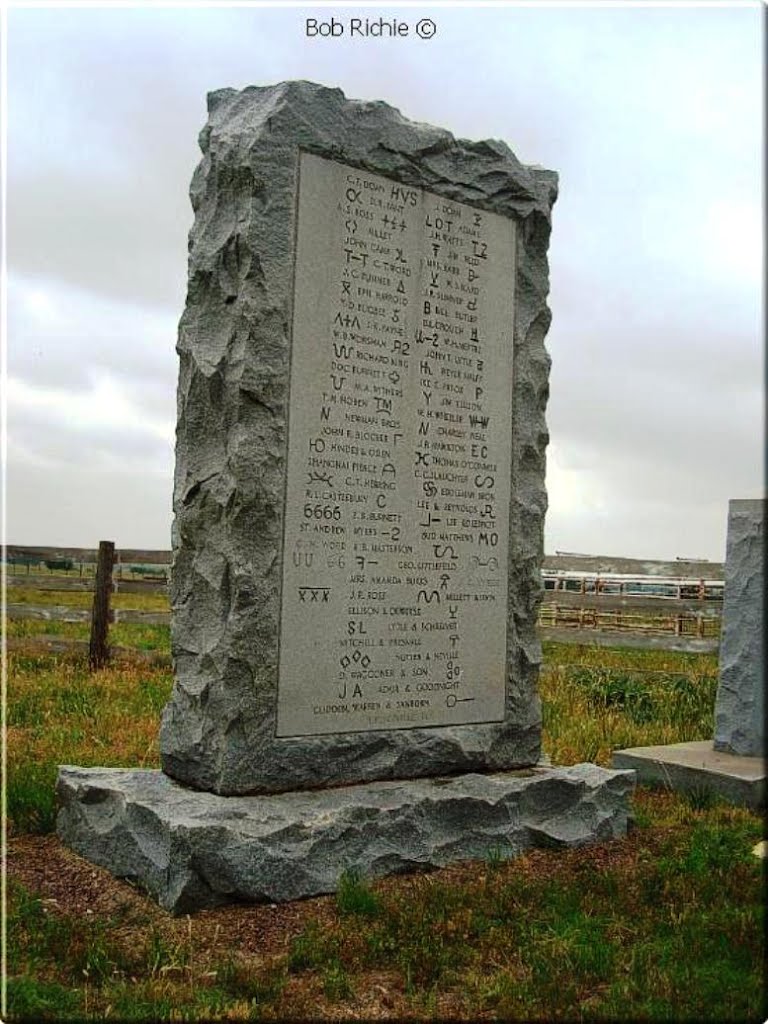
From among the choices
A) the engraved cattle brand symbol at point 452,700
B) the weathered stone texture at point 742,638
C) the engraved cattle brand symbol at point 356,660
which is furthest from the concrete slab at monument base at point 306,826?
the weathered stone texture at point 742,638

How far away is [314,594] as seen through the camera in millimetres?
5070

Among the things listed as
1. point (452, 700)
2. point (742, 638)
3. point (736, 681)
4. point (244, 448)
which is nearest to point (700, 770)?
point (736, 681)

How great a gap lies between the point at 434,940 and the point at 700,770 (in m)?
3.09

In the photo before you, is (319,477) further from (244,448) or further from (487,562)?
(487,562)

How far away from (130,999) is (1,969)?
54cm

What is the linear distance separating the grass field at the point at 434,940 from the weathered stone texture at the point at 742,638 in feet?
3.83

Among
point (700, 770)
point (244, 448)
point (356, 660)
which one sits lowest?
point (700, 770)

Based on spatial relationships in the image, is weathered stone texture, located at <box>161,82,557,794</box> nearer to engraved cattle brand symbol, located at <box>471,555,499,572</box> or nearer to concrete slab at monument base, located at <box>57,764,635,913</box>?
concrete slab at monument base, located at <box>57,764,635,913</box>

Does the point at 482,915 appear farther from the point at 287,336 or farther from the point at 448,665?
the point at 287,336

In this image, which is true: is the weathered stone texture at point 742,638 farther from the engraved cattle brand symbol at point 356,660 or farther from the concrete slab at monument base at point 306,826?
the engraved cattle brand symbol at point 356,660

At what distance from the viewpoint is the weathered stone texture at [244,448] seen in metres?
4.87

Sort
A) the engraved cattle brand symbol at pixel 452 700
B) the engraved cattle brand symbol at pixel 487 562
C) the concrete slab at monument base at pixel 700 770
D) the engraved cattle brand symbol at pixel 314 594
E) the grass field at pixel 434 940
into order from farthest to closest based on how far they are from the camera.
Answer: the concrete slab at monument base at pixel 700 770 → the engraved cattle brand symbol at pixel 487 562 → the engraved cattle brand symbol at pixel 452 700 → the engraved cattle brand symbol at pixel 314 594 → the grass field at pixel 434 940

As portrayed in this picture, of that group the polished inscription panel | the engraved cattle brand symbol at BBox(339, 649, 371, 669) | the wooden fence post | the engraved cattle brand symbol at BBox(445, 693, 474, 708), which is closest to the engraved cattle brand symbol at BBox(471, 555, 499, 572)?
the polished inscription panel

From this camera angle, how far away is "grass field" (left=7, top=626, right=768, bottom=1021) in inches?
141
